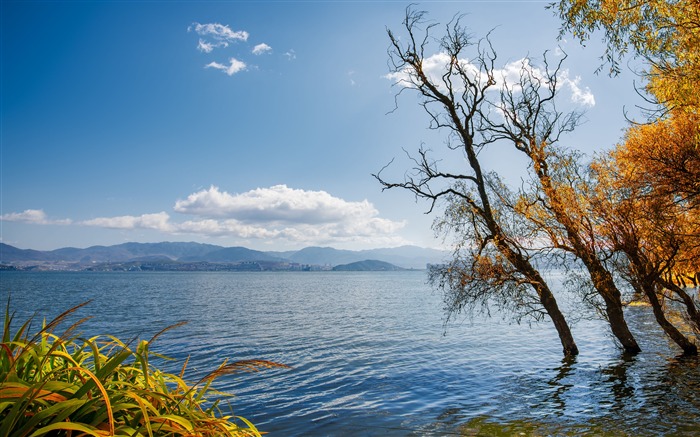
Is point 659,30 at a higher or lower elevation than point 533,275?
higher

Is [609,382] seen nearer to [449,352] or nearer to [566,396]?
[566,396]

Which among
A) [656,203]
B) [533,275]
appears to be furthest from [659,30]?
[533,275]

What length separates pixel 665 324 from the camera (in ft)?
63.9

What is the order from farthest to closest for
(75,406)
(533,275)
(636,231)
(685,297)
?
1. (533,275)
2. (685,297)
3. (636,231)
4. (75,406)

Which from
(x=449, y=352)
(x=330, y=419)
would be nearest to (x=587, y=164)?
(x=449, y=352)

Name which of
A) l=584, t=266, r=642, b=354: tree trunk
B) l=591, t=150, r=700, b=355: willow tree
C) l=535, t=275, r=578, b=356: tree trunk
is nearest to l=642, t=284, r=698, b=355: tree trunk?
l=591, t=150, r=700, b=355: willow tree

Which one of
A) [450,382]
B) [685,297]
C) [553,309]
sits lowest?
[450,382]

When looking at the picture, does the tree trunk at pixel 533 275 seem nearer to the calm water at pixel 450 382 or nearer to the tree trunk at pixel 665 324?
the calm water at pixel 450 382

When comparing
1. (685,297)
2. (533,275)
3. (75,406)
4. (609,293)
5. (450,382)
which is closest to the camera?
(75,406)

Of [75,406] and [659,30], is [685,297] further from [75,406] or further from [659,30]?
[75,406]

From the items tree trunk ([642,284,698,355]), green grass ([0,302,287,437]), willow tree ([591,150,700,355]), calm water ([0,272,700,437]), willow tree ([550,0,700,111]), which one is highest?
willow tree ([550,0,700,111])

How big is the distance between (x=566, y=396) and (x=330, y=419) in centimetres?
883

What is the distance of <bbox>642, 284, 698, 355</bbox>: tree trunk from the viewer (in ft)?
60.6

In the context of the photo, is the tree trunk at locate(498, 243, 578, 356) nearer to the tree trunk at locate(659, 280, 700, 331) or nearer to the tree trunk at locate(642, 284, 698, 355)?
the tree trunk at locate(642, 284, 698, 355)
